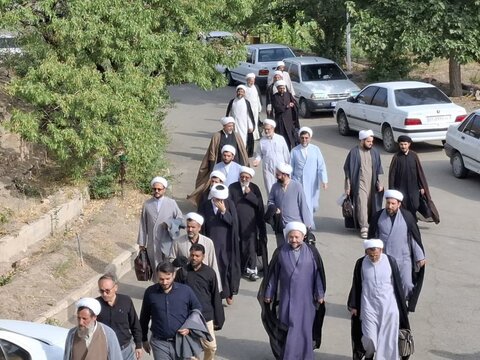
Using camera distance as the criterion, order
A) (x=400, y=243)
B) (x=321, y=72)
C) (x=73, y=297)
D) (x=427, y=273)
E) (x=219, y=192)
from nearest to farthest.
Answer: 1. (x=400, y=243)
2. (x=219, y=192)
3. (x=73, y=297)
4. (x=427, y=273)
5. (x=321, y=72)

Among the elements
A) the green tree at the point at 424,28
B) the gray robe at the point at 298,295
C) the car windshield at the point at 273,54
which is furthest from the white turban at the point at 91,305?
the car windshield at the point at 273,54

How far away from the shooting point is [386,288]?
8766 mm

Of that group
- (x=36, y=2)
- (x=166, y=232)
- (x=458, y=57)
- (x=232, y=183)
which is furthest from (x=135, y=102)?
(x=458, y=57)

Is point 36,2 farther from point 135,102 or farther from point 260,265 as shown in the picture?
point 260,265

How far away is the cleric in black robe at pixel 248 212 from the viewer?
11.3 meters

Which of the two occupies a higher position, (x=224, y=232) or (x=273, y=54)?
(x=224, y=232)

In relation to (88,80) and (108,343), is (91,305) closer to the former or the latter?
(108,343)

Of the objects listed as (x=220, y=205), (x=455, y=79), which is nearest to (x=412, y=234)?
(x=220, y=205)

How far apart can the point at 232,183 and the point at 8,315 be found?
3.12 meters

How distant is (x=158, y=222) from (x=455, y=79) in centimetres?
1831

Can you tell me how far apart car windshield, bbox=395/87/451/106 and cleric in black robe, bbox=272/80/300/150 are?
3.38m

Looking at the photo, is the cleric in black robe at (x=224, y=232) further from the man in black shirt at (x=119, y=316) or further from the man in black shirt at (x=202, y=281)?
the man in black shirt at (x=119, y=316)

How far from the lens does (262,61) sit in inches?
1201

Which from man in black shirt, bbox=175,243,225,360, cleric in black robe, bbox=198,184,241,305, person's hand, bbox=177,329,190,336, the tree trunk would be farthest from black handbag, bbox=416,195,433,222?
the tree trunk
